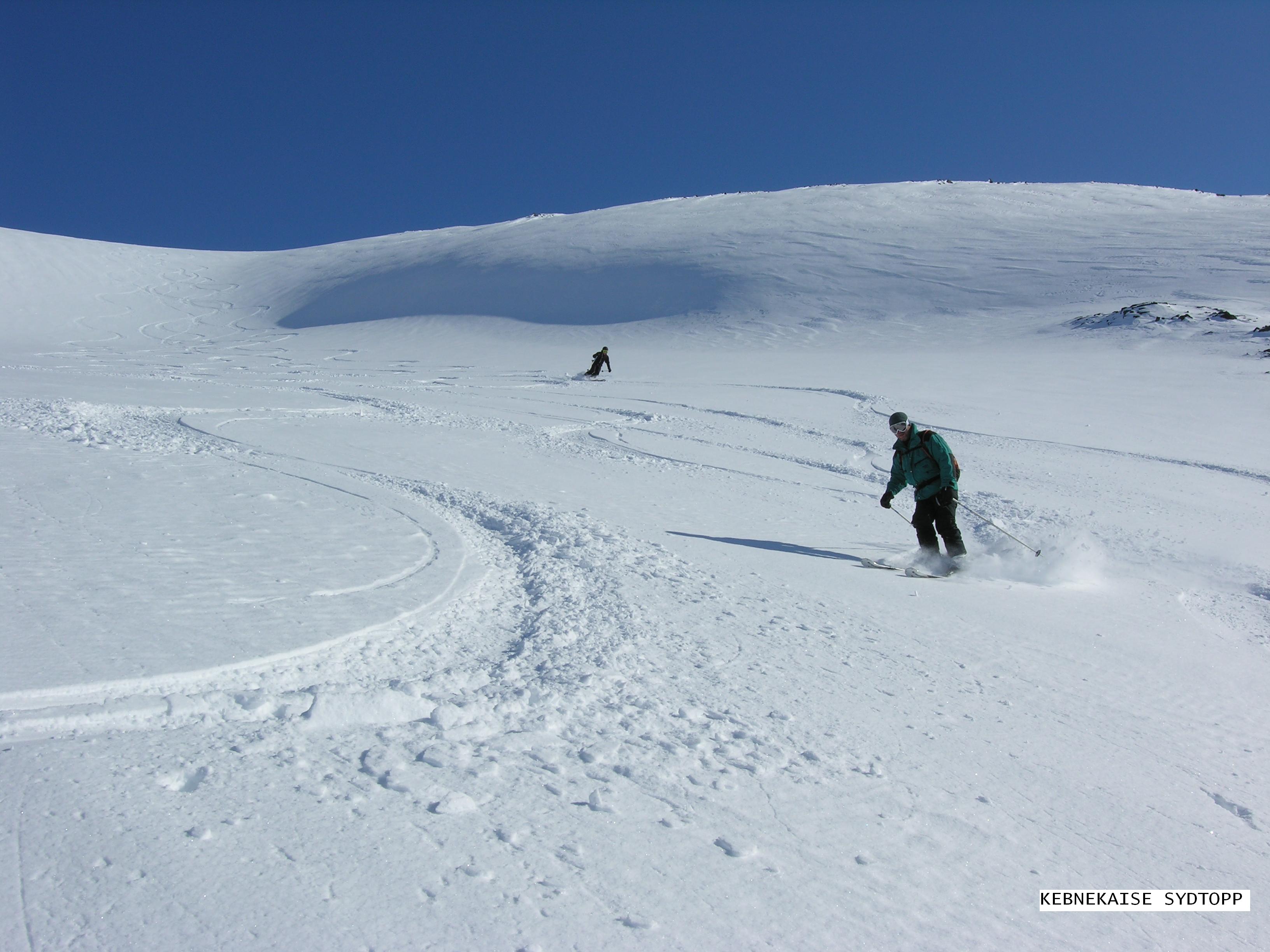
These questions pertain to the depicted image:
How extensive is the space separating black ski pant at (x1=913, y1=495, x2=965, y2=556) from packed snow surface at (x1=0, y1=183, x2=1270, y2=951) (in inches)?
11.3

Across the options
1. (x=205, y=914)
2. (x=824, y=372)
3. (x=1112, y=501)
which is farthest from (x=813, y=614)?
(x=824, y=372)

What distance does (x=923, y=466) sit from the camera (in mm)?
6688

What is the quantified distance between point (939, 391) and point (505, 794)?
15.8m

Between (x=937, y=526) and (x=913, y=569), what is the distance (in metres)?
0.65

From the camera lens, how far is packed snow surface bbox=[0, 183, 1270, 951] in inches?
93.8

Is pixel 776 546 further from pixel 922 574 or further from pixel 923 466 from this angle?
pixel 923 466

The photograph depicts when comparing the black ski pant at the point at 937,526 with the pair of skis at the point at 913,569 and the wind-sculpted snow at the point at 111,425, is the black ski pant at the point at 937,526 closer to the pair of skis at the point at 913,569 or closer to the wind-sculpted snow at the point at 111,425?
the pair of skis at the point at 913,569

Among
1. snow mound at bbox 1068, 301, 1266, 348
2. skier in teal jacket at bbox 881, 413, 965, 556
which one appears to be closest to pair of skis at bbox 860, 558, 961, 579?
skier in teal jacket at bbox 881, 413, 965, 556

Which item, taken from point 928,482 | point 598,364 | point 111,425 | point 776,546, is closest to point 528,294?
point 598,364

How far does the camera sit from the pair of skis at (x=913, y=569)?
20.2 feet

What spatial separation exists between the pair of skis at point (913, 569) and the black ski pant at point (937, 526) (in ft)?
0.49

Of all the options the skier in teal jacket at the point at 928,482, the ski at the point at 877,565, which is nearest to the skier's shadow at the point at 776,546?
the ski at the point at 877,565

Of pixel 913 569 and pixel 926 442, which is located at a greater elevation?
pixel 926 442

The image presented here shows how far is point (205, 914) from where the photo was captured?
221 cm
